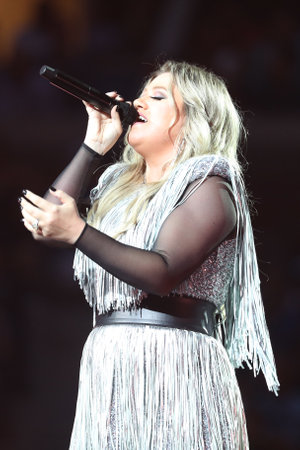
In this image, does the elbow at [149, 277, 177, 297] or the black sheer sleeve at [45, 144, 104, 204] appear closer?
the elbow at [149, 277, 177, 297]

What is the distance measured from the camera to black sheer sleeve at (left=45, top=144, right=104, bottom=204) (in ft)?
5.02

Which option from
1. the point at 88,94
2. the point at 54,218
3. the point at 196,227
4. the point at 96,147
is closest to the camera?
the point at 54,218

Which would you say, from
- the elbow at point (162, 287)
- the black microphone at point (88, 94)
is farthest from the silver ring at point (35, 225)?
the black microphone at point (88, 94)

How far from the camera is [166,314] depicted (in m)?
1.37

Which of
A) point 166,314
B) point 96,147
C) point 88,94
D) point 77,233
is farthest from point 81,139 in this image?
point 77,233

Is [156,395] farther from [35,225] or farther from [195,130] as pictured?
[195,130]

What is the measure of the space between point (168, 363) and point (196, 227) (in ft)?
0.81

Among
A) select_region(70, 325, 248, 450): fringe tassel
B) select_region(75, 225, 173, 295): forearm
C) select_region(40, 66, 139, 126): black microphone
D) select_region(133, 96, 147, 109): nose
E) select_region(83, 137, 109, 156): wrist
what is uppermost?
select_region(133, 96, 147, 109): nose

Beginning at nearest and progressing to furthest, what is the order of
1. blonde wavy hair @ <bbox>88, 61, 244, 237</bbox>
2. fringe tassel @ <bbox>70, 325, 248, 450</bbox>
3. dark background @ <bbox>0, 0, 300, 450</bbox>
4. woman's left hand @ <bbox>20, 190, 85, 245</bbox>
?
woman's left hand @ <bbox>20, 190, 85, 245</bbox> < fringe tassel @ <bbox>70, 325, 248, 450</bbox> < blonde wavy hair @ <bbox>88, 61, 244, 237</bbox> < dark background @ <bbox>0, 0, 300, 450</bbox>

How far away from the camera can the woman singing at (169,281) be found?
127cm

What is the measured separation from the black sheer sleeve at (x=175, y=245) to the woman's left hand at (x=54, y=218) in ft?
0.06

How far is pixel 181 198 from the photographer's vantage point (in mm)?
1378

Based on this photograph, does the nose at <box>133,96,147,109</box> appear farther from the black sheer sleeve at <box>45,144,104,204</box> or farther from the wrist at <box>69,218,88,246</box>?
the wrist at <box>69,218,88,246</box>

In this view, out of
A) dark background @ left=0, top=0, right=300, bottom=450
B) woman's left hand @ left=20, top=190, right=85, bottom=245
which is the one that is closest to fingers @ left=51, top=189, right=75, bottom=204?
woman's left hand @ left=20, top=190, right=85, bottom=245
